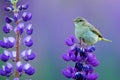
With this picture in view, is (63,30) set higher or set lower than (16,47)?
lower

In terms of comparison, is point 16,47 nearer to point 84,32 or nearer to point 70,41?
point 70,41

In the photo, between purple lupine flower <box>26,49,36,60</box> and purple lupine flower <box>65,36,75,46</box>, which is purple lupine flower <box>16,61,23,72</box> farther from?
purple lupine flower <box>65,36,75,46</box>

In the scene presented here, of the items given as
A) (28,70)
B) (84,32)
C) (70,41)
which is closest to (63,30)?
(84,32)

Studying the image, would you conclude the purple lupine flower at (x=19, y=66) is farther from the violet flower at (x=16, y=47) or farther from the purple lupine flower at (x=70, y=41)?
the purple lupine flower at (x=70, y=41)

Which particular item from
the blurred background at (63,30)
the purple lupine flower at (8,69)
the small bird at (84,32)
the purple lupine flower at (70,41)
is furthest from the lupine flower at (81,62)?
the blurred background at (63,30)

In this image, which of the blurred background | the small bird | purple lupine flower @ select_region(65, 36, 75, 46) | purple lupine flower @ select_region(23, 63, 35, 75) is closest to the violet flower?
purple lupine flower @ select_region(23, 63, 35, 75)

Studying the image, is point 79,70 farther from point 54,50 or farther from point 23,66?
point 54,50

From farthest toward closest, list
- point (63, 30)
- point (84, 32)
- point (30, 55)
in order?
point (63, 30) → point (84, 32) → point (30, 55)
